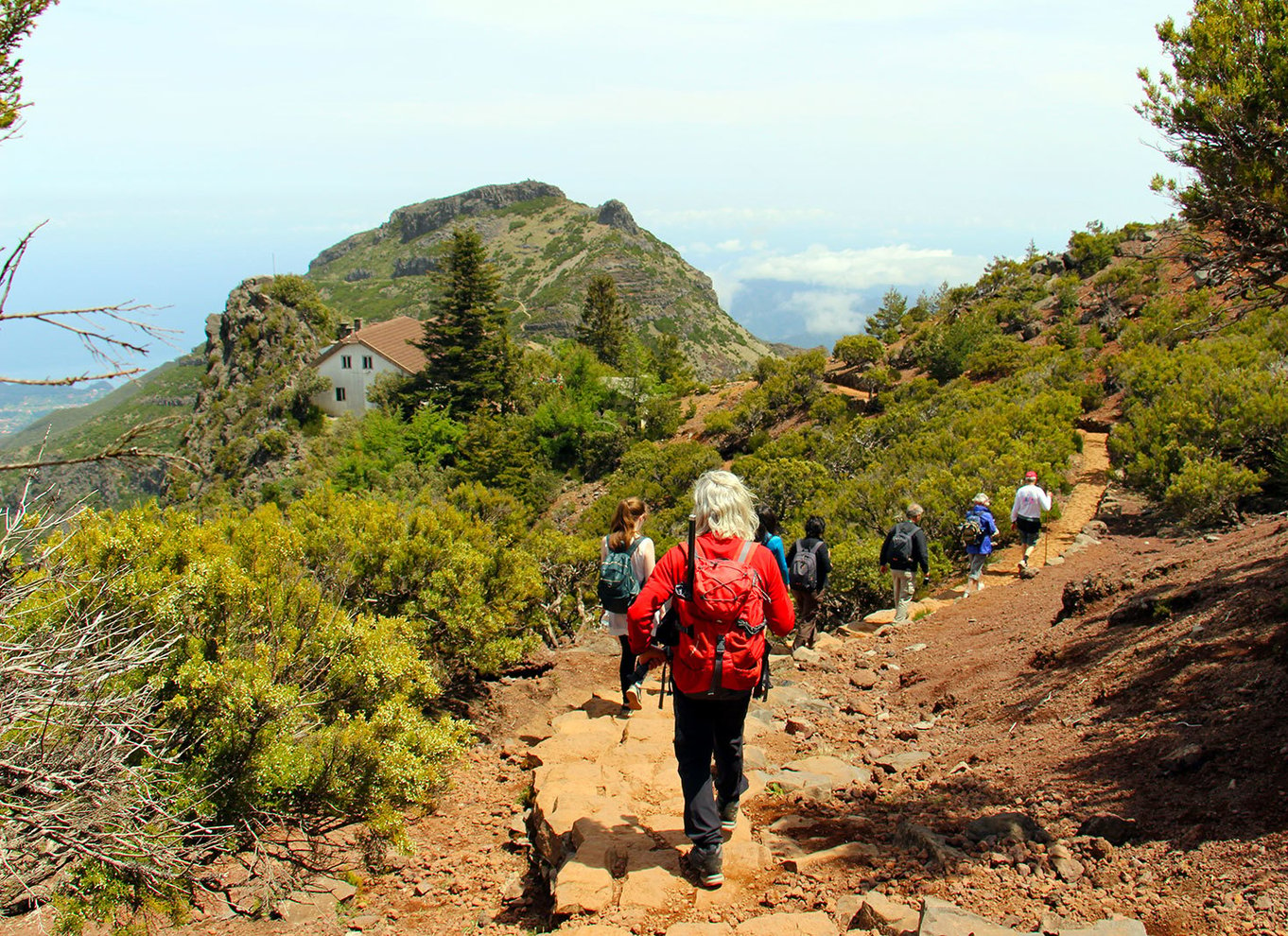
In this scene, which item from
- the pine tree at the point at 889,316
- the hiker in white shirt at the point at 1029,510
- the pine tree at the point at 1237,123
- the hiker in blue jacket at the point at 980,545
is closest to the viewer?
the pine tree at the point at 1237,123

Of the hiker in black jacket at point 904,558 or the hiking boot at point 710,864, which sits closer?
the hiking boot at point 710,864

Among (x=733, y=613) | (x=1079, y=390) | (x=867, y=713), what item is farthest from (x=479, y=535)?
(x=1079, y=390)

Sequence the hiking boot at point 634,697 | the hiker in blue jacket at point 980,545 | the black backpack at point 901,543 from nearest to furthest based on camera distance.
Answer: the hiking boot at point 634,697 → the black backpack at point 901,543 → the hiker in blue jacket at point 980,545

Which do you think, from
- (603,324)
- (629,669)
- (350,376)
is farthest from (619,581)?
(350,376)

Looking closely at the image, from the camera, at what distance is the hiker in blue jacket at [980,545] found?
34.0 ft

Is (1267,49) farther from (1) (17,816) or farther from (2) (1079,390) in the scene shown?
(2) (1079,390)

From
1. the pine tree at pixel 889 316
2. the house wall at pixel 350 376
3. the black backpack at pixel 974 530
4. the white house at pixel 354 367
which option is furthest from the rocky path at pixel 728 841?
the house wall at pixel 350 376

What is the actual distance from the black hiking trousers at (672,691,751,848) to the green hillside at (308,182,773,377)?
82.2 m

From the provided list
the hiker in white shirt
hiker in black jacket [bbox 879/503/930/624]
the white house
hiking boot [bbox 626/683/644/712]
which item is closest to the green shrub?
the hiker in white shirt

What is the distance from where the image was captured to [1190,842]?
366 centimetres

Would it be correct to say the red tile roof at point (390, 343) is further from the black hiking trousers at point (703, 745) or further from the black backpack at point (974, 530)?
the black hiking trousers at point (703, 745)

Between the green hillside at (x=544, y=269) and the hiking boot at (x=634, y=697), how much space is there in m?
79.6

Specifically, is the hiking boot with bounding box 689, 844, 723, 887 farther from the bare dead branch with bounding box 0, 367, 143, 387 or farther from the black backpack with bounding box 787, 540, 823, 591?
the black backpack with bounding box 787, 540, 823, 591

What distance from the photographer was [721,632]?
12.0 ft
